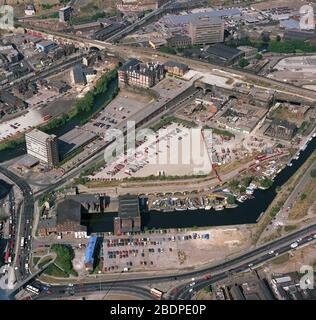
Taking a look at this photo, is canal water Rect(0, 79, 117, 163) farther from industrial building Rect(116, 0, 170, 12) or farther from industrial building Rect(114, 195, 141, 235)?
industrial building Rect(116, 0, 170, 12)

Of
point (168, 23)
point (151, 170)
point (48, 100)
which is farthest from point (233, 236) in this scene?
point (168, 23)

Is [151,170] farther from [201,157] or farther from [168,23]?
[168,23]

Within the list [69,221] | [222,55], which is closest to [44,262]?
[69,221]

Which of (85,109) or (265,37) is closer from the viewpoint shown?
(85,109)

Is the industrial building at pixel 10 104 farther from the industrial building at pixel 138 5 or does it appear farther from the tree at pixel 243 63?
the industrial building at pixel 138 5

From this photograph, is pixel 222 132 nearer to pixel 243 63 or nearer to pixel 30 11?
pixel 243 63
